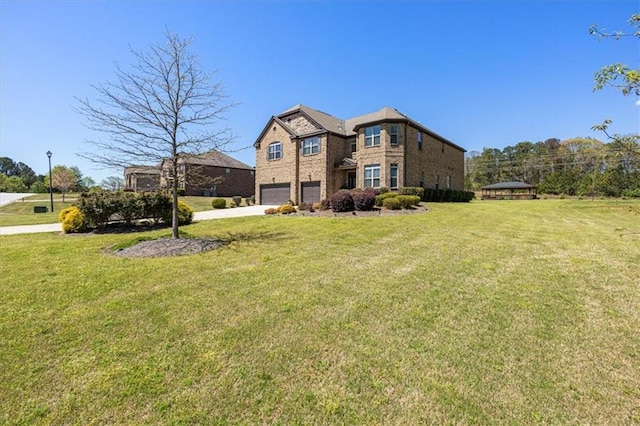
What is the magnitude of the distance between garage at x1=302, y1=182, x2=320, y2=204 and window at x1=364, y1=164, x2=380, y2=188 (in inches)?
161

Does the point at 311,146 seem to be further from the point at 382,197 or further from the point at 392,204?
the point at 392,204

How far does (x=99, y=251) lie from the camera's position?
26.2 feet

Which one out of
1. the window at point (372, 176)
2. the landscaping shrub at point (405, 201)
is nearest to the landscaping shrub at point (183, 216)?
the landscaping shrub at point (405, 201)

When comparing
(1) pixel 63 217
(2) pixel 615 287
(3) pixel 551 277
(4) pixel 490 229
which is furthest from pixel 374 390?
(1) pixel 63 217

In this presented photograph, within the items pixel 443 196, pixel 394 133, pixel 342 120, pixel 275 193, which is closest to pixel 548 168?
pixel 443 196

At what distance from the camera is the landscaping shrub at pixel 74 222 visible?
1131 centimetres

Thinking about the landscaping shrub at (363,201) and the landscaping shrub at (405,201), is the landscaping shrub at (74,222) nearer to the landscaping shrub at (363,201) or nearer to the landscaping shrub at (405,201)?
the landscaping shrub at (363,201)

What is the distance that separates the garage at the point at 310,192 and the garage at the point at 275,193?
67.2 inches

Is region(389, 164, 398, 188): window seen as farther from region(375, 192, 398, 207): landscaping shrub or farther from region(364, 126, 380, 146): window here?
region(375, 192, 398, 207): landscaping shrub

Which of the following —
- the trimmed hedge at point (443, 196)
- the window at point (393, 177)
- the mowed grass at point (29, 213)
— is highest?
the window at point (393, 177)

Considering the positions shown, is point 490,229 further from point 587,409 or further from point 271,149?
point 271,149

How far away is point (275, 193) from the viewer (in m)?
27.2

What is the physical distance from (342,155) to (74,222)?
1856 cm

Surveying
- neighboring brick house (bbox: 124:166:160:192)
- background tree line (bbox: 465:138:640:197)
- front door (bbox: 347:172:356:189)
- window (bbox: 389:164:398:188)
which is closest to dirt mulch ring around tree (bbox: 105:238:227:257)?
neighboring brick house (bbox: 124:166:160:192)
